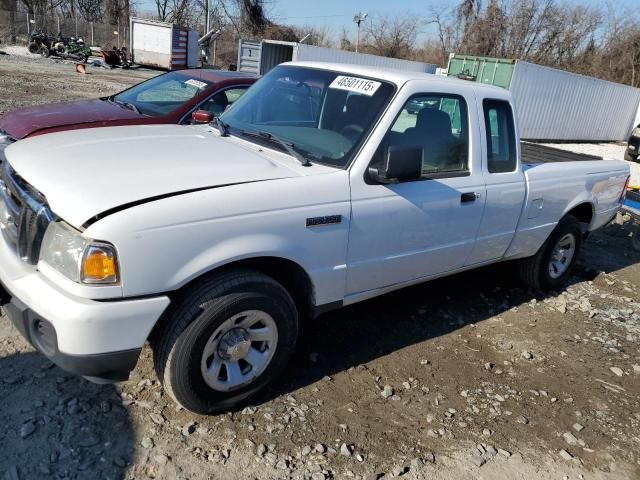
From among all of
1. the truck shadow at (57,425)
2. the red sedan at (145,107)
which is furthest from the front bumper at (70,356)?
the red sedan at (145,107)

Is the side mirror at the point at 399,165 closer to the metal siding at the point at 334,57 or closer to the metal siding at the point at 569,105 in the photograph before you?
the metal siding at the point at 334,57

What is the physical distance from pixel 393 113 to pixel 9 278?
237 cm

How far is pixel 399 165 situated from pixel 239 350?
140cm

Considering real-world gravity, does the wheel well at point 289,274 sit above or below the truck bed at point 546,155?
below

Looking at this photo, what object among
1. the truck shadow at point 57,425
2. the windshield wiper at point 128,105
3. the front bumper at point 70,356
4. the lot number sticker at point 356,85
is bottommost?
the truck shadow at point 57,425

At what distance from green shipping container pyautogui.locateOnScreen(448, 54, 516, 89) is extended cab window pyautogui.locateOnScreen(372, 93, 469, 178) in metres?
14.3

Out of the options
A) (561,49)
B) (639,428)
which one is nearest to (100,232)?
(639,428)

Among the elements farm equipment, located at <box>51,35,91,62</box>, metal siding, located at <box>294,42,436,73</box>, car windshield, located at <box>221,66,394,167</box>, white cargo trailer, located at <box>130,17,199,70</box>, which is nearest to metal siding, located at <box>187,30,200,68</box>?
white cargo trailer, located at <box>130,17,199,70</box>

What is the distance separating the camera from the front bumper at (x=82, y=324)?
246 centimetres

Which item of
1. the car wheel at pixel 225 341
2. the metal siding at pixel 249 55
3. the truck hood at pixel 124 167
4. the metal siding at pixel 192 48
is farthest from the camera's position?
the metal siding at pixel 192 48

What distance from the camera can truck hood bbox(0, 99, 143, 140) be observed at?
5543 mm

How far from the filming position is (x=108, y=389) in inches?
127

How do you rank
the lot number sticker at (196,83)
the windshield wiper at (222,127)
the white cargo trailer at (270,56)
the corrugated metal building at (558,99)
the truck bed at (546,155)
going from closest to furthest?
the windshield wiper at (222,127)
the truck bed at (546,155)
the lot number sticker at (196,83)
the corrugated metal building at (558,99)
the white cargo trailer at (270,56)

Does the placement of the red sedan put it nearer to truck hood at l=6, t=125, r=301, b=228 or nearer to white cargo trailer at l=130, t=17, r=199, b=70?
truck hood at l=6, t=125, r=301, b=228
